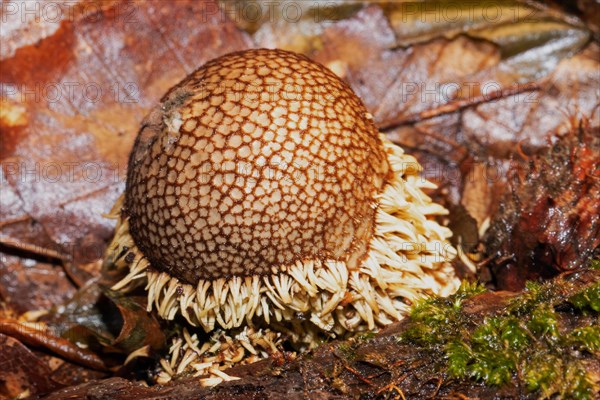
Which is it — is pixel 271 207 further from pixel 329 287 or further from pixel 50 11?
pixel 50 11

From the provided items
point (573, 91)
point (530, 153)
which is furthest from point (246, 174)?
point (573, 91)

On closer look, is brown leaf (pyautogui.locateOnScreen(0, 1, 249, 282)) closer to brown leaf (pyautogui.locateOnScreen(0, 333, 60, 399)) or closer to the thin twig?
the thin twig

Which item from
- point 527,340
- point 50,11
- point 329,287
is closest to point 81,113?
point 50,11

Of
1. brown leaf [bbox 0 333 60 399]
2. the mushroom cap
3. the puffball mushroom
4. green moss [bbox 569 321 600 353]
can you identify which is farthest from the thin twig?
green moss [bbox 569 321 600 353]

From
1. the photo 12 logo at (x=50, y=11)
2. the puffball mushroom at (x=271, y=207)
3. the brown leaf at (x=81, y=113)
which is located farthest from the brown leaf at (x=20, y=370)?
the photo 12 logo at (x=50, y=11)

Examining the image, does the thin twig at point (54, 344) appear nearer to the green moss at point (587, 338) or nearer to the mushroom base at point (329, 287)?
the mushroom base at point (329, 287)

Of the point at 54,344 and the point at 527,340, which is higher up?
the point at 54,344
